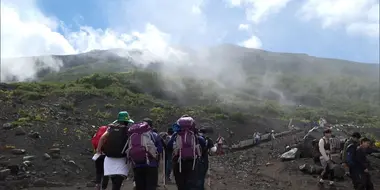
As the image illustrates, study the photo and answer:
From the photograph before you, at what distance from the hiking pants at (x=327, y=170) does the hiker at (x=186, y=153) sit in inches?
178

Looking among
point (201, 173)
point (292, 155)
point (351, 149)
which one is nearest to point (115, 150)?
point (201, 173)

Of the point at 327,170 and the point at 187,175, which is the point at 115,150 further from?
the point at 327,170

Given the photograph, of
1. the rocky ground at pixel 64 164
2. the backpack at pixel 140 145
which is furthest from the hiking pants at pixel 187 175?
the rocky ground at pixel 64 164

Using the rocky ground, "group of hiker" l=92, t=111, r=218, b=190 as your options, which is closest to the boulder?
the rocky ground

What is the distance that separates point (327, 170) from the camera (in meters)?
10.2

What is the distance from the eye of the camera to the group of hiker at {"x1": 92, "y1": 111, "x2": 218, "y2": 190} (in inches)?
241

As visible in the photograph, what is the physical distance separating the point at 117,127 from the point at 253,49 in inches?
5423

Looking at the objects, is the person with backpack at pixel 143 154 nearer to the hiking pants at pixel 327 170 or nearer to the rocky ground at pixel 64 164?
the rocky ground at pixel 64 164

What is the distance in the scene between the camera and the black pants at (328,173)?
10.1m

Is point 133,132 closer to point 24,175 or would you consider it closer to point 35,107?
point 24,175

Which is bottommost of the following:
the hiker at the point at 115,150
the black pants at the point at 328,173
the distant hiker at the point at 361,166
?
the black pants at the point at 328,173

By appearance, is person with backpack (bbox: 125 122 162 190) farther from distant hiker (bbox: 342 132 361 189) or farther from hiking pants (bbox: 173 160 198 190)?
distant hiker (bbox: 342 132 361 189)

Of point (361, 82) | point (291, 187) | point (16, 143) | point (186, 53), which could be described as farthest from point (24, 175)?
point (361, 82)

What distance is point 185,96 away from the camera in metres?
56.5
